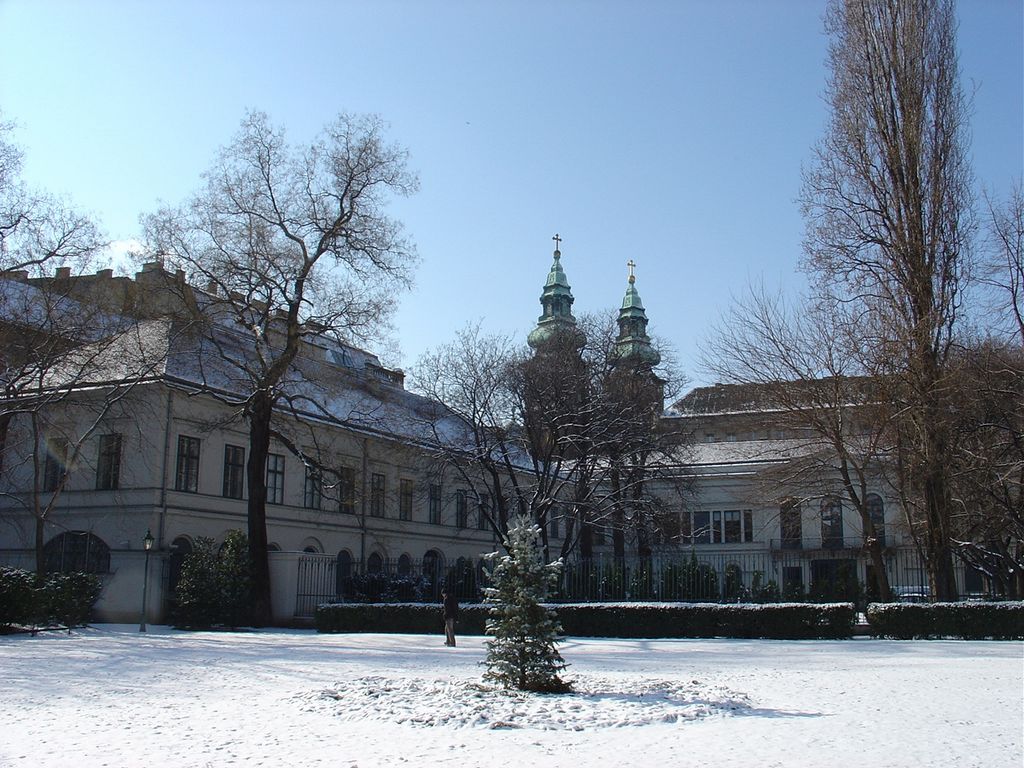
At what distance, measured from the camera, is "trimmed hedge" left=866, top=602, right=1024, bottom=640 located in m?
25.0

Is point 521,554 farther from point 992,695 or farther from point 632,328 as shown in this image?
point 632,328

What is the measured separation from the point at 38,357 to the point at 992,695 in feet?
82.6

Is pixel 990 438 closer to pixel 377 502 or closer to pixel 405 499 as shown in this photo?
pixel 377 502

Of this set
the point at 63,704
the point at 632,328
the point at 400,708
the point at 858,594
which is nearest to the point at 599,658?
the point at 400,708

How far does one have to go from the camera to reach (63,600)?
1005 inches

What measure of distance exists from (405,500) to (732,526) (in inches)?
904

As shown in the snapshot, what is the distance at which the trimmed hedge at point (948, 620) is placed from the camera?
2502 cm

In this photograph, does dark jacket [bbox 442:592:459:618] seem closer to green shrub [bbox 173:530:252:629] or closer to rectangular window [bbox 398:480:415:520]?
green shrub [bbox 173:530:252:629]

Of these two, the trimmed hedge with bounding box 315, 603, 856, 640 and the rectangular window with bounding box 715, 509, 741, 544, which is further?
the rectangular window with bounding box 715, 509, 741, 544

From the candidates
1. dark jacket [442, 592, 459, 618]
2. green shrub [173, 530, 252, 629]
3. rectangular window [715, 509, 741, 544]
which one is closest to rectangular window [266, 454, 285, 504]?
green shrub [173, 530, 252, 629]

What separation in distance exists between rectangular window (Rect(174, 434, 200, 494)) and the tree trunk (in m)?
5.55

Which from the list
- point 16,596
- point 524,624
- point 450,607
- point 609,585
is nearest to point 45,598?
point 16,596

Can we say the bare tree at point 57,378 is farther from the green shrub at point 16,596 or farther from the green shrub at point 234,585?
the green shrub at point 234,585

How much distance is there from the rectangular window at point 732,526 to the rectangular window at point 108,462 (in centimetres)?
3828
